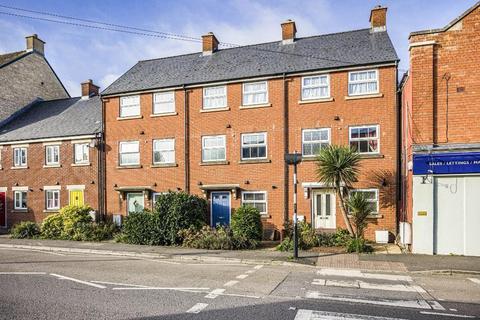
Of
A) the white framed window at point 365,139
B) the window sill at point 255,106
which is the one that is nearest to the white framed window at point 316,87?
the window sill at point 255,106

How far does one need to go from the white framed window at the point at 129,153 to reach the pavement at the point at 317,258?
620cm

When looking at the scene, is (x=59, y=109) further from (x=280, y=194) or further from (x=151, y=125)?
(x=280, y=194)

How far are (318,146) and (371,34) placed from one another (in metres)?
6.93

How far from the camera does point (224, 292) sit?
784cm

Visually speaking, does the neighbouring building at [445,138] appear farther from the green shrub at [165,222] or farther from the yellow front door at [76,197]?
the yellow front door at [76,197]

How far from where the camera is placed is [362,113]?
55.6 ft

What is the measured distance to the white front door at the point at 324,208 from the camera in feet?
56.4

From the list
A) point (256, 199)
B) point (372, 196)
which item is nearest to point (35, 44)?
point (256, 199)

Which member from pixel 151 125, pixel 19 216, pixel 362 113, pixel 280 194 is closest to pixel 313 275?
pixel 280 194

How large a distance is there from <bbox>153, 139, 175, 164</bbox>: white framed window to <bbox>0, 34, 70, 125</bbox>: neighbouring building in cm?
1352

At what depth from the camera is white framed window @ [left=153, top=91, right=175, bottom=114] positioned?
67.1 feet

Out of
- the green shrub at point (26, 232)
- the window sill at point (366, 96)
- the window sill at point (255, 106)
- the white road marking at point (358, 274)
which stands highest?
the window sill at point (366, 96)

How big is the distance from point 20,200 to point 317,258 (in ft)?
66.4

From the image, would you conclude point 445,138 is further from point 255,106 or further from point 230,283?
point 230,283
